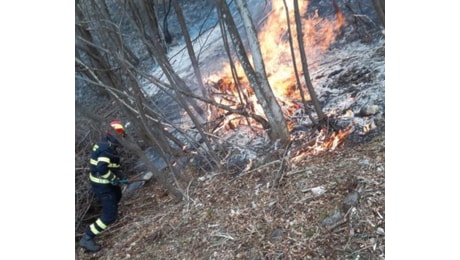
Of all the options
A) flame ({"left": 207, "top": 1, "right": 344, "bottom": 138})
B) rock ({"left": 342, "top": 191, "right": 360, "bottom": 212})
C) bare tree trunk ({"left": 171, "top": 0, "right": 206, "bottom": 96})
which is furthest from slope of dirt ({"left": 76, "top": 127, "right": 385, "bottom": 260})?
bare tree trunk ({"left": 171, "top": 0, "right": 206, "bottom": 96})

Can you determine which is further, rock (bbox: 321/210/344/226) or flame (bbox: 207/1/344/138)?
flame (bbox: 207/1/344/138)

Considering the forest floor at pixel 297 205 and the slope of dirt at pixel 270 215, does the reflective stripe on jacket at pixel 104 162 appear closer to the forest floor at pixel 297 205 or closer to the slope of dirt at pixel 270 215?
the slope of dirt at pixel 270 215

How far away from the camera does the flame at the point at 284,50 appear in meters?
2.61

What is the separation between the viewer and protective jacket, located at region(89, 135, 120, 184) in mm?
3045

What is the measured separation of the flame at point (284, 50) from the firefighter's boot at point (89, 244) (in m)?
1.43

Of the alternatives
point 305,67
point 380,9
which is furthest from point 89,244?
point 380,9

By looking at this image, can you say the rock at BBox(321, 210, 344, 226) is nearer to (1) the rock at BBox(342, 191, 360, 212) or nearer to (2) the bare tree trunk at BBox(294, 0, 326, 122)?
(1) the rock at BBox(342, 191, 360, 212)

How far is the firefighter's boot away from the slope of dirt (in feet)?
0.15

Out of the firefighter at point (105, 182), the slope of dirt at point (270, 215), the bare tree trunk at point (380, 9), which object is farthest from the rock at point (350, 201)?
the firefighter at point (105, 182)

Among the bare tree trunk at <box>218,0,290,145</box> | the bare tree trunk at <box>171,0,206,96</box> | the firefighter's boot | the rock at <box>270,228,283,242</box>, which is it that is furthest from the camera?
the firefighter's boot

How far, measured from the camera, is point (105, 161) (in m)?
3.05

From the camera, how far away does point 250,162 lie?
2.79 m
